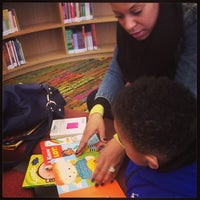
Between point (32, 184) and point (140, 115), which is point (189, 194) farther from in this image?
point (32, 184)

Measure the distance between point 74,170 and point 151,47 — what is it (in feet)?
1.29

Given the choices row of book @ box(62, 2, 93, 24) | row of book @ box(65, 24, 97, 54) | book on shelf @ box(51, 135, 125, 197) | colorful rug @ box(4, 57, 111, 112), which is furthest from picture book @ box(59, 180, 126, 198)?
row of book @ box(62, 2, 93, 24)

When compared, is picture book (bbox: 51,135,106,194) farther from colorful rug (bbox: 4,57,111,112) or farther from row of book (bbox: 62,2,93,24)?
row of book (bbox: 62,2,93,24)

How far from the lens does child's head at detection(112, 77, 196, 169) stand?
49cm

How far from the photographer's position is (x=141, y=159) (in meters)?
0.56

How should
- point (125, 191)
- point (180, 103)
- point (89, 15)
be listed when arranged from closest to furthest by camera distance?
point (180, 103), point (125, 191), point (89, 15)

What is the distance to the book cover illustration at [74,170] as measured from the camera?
0.61m

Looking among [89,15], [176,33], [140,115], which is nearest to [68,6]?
[89,15]

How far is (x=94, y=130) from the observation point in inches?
29.9

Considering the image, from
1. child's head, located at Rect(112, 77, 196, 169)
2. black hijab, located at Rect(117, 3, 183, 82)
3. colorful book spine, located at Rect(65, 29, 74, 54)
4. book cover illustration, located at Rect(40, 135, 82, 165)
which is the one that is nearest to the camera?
child's head, located at Rect(112, 77, 196, 169)

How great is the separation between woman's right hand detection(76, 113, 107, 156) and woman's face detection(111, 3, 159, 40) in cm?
30

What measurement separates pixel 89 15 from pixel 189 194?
2.09 metres

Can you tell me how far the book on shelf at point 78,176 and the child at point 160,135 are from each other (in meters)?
0.06

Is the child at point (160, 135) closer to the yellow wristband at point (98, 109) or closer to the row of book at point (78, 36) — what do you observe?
the yellow wristband at point (98, 109)
